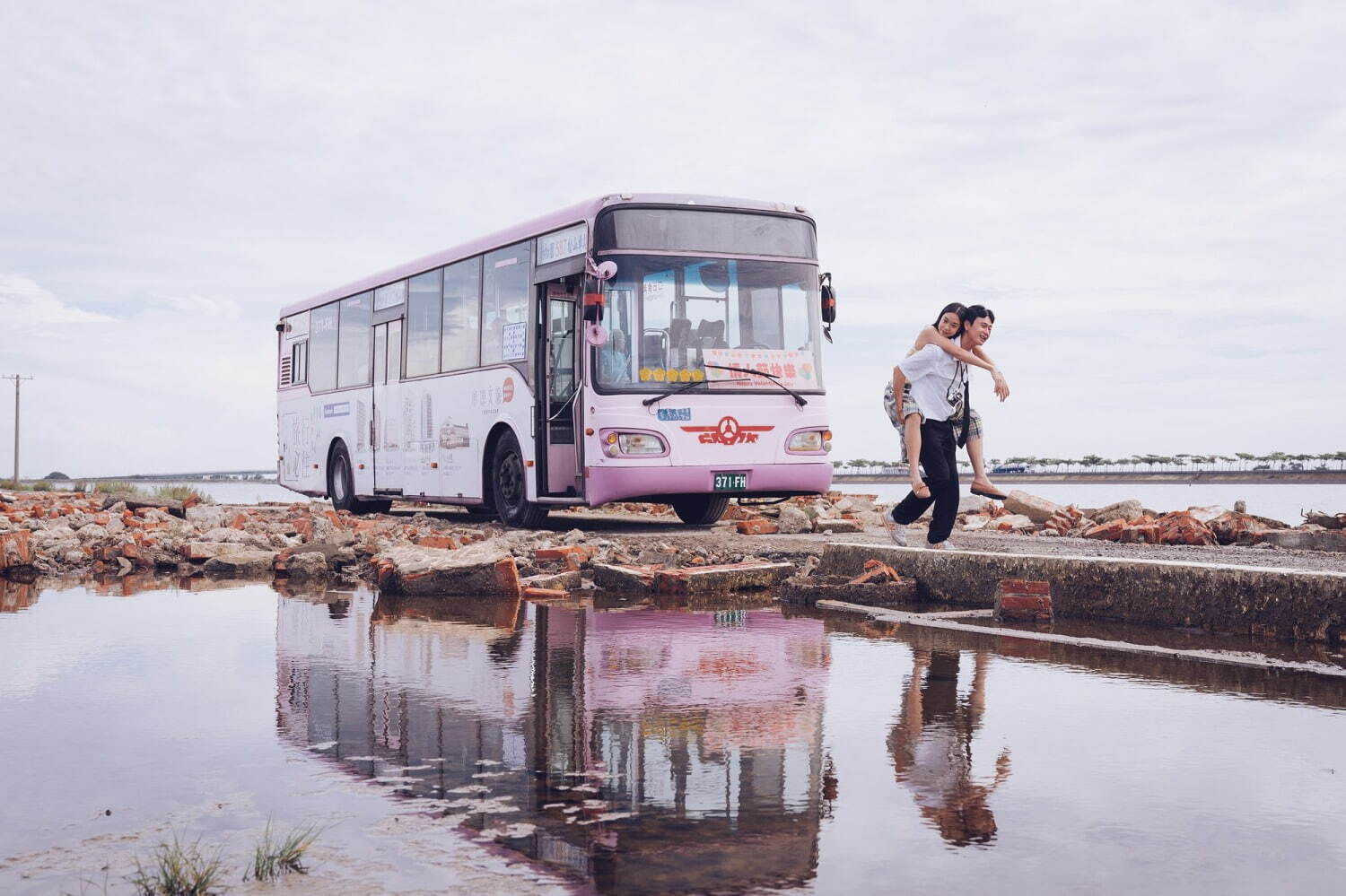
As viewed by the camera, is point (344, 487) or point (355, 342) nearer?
point (355, 342)

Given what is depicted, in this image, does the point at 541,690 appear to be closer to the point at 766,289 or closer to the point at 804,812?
the point at 804,812

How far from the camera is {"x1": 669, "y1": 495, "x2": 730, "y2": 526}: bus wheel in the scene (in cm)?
1695

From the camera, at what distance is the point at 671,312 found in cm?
1402

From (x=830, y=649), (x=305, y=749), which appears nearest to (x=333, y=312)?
(x=830, y=649)

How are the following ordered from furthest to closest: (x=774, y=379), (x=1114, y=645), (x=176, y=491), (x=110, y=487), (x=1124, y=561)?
(x=110, y=487) < (x=176, y=491) < (x=774, y=379) < (x=1124, y=561) < (x=1114, y=645)

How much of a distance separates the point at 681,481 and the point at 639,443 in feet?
1.96

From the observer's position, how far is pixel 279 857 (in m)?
3.20

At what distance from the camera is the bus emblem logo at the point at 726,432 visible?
45.8 ft

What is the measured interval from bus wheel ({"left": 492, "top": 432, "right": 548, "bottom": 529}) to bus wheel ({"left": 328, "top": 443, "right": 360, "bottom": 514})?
5598 millimetres

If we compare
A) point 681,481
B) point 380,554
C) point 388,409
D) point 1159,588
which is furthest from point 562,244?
point 1159,588

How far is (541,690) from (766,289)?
907 cm

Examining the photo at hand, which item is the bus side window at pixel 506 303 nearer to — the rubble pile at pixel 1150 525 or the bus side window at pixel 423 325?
the bus side window at pixel 423 325

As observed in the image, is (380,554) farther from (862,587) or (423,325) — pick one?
(423,325)

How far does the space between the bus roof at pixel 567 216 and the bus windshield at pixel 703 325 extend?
62 cm
